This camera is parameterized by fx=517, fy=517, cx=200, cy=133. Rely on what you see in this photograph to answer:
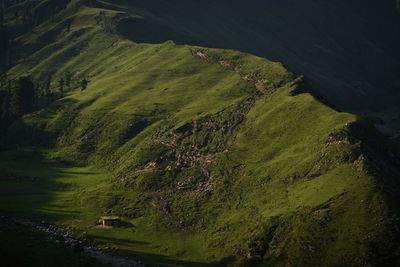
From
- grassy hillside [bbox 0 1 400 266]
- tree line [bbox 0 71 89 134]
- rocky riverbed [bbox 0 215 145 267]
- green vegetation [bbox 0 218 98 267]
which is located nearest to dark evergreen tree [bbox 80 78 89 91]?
tree line [bbox 0 71 89 134]

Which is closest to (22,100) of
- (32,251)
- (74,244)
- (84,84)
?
(84,84)

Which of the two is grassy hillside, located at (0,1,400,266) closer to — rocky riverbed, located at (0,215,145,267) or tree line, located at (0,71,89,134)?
rocky riverbed, located at (0,215,145,267)

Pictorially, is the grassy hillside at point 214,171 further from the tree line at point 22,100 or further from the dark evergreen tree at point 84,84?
the dark evergreen tree at point 84,84

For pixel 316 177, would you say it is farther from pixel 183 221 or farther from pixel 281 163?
pixel 183 221

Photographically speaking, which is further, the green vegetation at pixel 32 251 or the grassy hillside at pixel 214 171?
the grassy hillside at pixel 214 171

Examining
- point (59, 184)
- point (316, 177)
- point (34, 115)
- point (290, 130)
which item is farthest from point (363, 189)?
point (34, 115)

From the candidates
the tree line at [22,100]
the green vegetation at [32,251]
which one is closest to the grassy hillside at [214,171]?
the green vegetation at [32,251]

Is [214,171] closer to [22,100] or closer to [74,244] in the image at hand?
[74,244]

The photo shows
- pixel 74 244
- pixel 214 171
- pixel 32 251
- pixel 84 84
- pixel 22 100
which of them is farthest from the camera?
pixel 84 84

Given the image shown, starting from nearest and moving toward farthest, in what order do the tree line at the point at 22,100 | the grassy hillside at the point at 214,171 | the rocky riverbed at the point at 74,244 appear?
the grassy hillside at the point at 214,171
the rocky riverbed at the point at 74,244
the tree line at the point at 22,100
